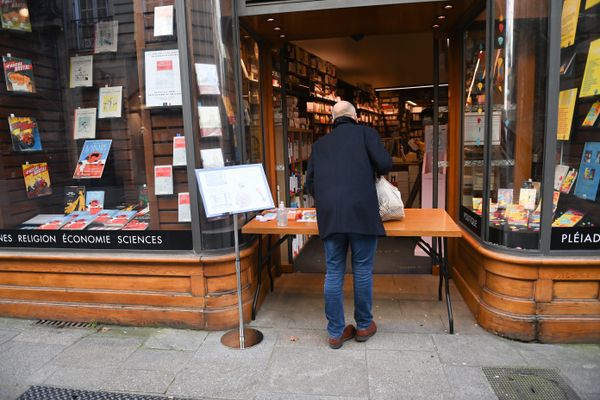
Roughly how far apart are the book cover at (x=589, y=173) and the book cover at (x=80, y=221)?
4311mm

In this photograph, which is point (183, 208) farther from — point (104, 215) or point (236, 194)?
point (104, 215)

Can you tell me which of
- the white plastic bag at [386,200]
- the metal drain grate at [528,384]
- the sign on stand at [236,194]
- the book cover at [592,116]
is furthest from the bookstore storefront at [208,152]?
the white plastic bag at [386,200]

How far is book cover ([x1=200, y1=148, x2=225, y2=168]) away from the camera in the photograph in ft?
11.7

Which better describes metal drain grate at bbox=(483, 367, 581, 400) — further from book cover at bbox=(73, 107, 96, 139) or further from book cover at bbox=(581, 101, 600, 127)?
book cover at bbox=(73, 107, 96, 139)

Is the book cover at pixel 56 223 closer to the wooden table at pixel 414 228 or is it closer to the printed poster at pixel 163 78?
the printed poster at pixel 163 78

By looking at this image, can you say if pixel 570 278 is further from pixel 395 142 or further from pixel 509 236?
pixel 395 142

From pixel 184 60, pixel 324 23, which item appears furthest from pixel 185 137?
pixel 324 23

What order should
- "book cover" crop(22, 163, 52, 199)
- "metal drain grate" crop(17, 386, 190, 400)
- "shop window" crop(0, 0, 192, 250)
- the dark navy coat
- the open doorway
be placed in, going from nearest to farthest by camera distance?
"metal drain grate" crop(17, 386, 190, 400)
the dark navy coat
"shop window" crop(0, 0, 192, 250)
the open doorway
"book cover" crop(22, 163, 52, 199)

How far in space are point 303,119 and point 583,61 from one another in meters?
3.49

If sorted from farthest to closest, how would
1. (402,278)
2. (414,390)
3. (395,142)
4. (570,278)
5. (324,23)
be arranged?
(395,142)
(402,278)
(324,23)
(570,278)
(414,390)

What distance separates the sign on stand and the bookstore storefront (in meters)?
0.32

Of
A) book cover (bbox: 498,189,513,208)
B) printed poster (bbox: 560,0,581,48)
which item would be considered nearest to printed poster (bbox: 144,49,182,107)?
book cover (bbox: 498,189,513,208)

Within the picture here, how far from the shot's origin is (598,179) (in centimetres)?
345

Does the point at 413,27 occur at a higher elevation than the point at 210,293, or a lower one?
higher
